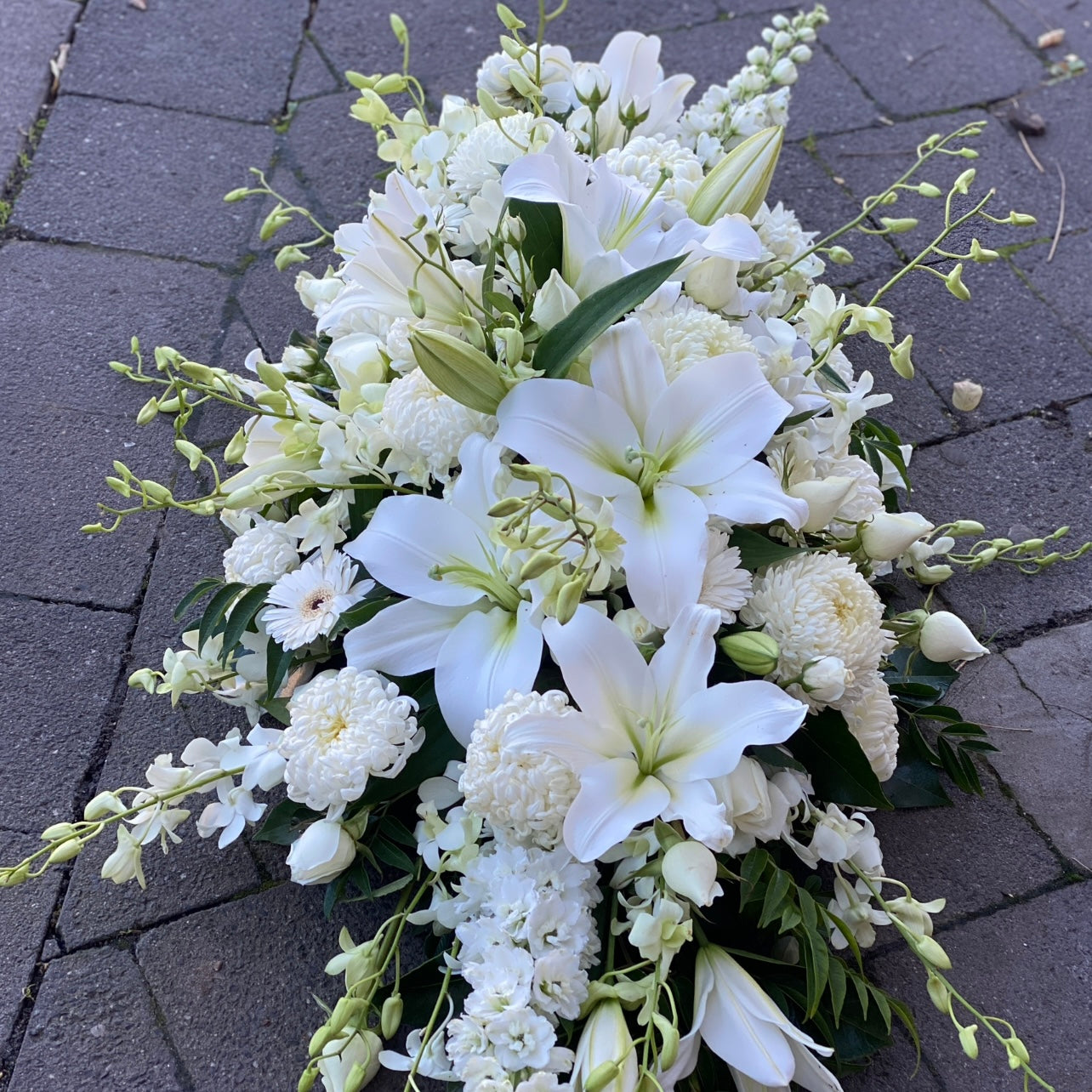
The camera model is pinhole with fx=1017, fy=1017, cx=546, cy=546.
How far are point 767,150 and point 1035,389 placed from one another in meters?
0.86

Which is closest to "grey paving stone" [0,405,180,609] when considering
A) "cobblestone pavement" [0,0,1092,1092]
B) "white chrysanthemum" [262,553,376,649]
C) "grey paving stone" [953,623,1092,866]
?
"cobblestone pavement" [0,0,1092,1092]

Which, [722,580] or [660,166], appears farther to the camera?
[660,166]

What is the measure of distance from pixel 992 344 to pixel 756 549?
1.03m

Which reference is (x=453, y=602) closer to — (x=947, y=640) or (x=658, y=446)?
(x=658, y=446)

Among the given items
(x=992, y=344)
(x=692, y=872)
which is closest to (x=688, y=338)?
(x=692, y=872)

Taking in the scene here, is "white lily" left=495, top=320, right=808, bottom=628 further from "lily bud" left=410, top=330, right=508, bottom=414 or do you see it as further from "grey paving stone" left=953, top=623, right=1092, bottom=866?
"grey paving stone" left=953, top=623, right=1092, bottom=866

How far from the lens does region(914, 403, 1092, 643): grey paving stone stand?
1.36 meters

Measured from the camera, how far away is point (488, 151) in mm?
986

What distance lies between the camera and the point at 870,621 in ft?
2.59

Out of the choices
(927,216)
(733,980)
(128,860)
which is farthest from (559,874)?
(927,216)

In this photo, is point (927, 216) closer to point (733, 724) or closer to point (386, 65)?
point (386, 65)

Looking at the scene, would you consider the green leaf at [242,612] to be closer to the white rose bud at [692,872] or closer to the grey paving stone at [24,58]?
the white rose bud at [692,872]

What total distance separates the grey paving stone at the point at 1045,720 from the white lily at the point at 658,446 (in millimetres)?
653

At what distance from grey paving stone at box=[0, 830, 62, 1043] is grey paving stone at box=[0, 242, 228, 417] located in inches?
25.0
